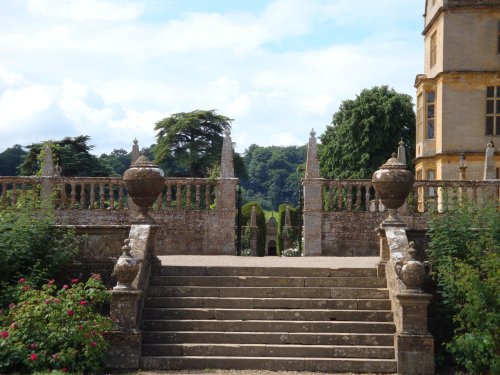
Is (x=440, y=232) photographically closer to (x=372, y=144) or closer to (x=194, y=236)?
(x=194, y=236)

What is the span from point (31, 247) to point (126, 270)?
2.37 meters

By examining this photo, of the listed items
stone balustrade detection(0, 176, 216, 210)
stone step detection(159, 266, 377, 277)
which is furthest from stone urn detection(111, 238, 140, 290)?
stone balustrade detection(0, 176, 216, 210)

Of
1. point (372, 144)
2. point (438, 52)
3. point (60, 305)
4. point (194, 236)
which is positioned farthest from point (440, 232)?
point (372, 144)

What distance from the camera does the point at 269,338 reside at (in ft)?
39.5

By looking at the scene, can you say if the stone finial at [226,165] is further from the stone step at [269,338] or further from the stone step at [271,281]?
the stone step at [269,338]

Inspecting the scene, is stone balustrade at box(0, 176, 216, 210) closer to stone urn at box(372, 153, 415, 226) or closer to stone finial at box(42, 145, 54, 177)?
stone finial at box(42, 145, 54, 177)

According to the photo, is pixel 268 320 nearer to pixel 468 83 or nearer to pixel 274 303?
pixel 274 303

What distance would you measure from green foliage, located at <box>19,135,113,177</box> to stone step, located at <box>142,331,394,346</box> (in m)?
30.9

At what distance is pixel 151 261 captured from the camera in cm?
1368

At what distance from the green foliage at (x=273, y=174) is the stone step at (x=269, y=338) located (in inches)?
3226

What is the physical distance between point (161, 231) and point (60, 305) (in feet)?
26.3

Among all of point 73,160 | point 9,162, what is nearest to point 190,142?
point 73,160

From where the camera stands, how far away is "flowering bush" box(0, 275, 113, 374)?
10727mm

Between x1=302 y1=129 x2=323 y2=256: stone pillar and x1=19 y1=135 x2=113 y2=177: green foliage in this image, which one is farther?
x1=19 y1=135 x2=113 y2=177: green foliage
